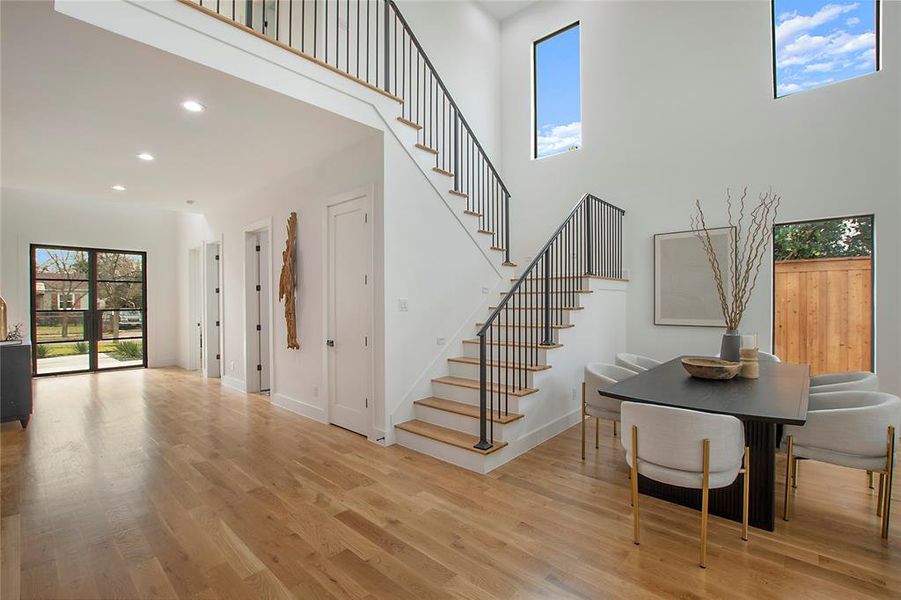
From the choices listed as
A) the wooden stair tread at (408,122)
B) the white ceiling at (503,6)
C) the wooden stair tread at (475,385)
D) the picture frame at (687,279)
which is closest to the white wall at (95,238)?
the wooden stair tread at (408,122)

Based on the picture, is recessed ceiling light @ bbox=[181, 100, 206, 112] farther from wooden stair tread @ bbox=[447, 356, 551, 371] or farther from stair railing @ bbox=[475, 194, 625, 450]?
wooden stair tread @ bbox=[447, 356, 551, 371]

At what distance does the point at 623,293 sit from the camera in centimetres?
549

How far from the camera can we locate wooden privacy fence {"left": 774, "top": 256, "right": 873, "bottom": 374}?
418 cm

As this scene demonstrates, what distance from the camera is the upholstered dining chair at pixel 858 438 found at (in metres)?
2.26

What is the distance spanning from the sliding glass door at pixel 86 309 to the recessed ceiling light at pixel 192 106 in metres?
6.57

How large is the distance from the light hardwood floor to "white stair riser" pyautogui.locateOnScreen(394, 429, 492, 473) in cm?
8

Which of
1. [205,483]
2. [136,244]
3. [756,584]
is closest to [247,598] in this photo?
[205,483]

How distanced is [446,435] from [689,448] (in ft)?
6.65

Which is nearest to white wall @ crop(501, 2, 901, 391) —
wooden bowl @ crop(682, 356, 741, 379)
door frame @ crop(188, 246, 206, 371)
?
wooden bowl @ crop(682, 356, 741, 379)

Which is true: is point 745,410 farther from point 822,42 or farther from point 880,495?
point 822,42

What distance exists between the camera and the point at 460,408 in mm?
3900

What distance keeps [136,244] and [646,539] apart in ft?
32.9

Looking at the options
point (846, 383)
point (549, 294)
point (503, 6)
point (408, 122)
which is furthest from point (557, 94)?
point (846, 383)

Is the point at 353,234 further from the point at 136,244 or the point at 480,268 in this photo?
the point at 136,244
